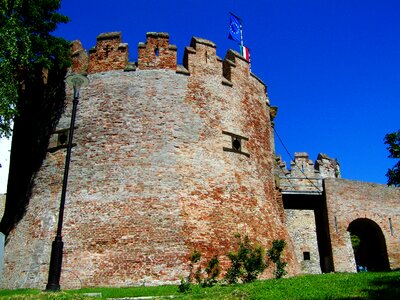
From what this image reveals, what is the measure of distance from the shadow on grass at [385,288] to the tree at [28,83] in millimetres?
10925

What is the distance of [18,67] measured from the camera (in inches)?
642

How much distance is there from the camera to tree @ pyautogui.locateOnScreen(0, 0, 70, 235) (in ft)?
46.2

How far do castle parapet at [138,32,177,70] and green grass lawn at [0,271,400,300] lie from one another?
8005 millimetres

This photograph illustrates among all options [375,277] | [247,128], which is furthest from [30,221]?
[375,277]

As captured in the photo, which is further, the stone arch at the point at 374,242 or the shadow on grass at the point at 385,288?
the stone arch at the point at 374,242

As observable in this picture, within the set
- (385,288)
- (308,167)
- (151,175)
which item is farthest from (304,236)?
(385,288)

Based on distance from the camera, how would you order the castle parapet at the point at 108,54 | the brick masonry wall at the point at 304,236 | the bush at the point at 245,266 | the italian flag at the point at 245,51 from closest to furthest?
the bush at the point at 245,266, the castle parapet at the point at 108,54, the brick masonry wall at the point at 304,236, the italian flag at the point at 245,51

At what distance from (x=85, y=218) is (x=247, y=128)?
6698mm

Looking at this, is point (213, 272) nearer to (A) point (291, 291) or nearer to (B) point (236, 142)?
(A) point (291, 291)

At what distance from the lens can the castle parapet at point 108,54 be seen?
54.2 ft

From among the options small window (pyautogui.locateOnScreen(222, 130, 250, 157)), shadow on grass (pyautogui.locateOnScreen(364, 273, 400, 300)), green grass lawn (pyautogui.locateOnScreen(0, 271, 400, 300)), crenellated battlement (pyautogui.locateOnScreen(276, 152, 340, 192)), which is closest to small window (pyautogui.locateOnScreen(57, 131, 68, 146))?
small window (pyautogui.locateOnScreen(222, 130, 250, 157))

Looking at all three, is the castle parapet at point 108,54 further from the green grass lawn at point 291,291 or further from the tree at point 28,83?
the green grass lawn at point 291,291

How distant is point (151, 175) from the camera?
14602 millimetres

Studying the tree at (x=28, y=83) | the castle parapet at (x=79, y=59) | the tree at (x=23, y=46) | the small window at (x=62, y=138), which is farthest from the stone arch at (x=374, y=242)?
the tree at (x=23, y=46)
